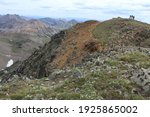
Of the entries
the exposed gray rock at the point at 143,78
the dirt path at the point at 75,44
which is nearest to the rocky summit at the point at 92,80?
the exposed gray rock at the point at 143,78

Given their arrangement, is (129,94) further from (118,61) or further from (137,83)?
(118,61)

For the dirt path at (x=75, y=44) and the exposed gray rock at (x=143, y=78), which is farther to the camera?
the dirt path at (x=75, y=44)

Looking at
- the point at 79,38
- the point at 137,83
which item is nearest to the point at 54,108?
the point at 137,83

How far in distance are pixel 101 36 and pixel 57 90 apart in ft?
132

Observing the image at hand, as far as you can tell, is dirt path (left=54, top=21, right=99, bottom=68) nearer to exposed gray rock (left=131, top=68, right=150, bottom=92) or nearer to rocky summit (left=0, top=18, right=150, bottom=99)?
rocky summit (left=0, top=18, right=150, bottom=99)

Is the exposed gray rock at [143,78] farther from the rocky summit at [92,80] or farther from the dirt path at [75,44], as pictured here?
the dirt path at [75,44]

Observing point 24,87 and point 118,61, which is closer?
point 24,87

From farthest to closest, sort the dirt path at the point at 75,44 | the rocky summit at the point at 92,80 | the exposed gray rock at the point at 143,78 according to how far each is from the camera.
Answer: the dirt path at the point at 75,44 → the exposed gray rock at the point at 143,78 → the rocky summit at the point at 92,80

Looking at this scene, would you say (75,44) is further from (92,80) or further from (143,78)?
(143,78)

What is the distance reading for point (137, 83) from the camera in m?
28.3

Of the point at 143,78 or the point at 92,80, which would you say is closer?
the point at 143,78

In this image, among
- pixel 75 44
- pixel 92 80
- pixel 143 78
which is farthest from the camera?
pixel 75 44

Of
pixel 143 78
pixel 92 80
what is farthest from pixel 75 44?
pixel 143 78

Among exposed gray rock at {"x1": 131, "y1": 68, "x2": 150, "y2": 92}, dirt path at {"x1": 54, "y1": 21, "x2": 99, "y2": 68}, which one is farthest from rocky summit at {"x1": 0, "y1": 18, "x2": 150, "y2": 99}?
dirt path at {"x1": 54, "y1": 21, "x2": 99, "y2": 68}
